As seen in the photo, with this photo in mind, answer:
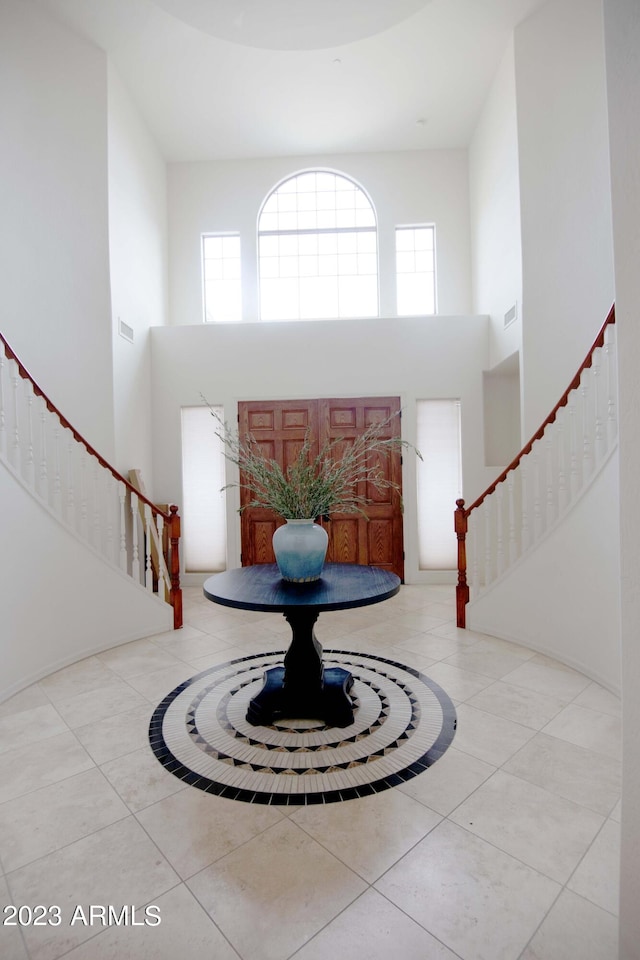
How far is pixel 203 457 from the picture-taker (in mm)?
5586

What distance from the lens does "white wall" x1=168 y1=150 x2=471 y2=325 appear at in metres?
5.94

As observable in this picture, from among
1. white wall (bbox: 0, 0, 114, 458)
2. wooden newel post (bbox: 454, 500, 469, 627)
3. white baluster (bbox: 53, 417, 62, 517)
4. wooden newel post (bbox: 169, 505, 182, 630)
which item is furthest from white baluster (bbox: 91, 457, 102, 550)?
wooden newel post (bbox: 454, 500, 469, 627)

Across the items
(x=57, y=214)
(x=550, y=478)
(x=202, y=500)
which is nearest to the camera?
(x=550, y=478)

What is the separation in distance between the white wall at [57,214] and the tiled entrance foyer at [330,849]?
2.81m

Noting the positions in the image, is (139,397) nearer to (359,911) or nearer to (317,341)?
(317,341)

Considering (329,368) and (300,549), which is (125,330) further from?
(300,549)

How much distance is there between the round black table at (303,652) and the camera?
2.37 m

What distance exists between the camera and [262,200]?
6074 millimetres

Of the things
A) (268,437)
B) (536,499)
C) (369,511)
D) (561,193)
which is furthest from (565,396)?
(268,437)

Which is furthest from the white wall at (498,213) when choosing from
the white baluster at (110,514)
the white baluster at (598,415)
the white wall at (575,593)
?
the white baluster at (110,514)

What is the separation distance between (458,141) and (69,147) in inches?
168

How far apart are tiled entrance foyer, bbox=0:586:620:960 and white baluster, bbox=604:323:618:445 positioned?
1518mm

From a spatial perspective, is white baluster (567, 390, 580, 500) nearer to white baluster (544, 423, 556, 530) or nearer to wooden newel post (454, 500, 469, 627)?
white baluster (544, 423, 556, 530)

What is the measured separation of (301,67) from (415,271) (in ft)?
7.74
